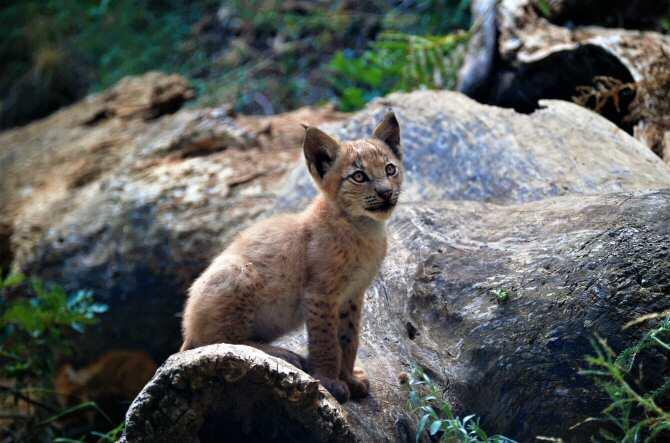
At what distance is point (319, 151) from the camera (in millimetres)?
4660

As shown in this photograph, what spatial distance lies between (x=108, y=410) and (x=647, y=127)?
559 centimetres

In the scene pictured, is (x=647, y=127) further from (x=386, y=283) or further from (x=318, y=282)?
(x=318, y=282)

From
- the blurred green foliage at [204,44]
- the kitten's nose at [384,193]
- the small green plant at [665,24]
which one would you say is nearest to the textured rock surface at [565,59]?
the small green plant at [665,24]

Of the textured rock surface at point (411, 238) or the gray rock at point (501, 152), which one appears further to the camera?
the gray rock at point (501, 152)

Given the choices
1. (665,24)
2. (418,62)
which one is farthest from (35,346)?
(665,24)

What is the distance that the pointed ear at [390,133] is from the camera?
188 inches

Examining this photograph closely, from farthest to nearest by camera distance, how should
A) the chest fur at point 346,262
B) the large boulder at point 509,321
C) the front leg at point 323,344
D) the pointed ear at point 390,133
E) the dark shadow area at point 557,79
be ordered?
the dark shadow area at point 557,79 → the pointed ear at point 390,133 → the chest fur at point 346,262 → the front leg at point 323,344 → the large boulder at point 509,321

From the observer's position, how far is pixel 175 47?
11891 millimetres

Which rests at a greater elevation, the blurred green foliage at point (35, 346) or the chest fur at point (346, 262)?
the chest fur at point (346, 262)

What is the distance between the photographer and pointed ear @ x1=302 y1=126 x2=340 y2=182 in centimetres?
457

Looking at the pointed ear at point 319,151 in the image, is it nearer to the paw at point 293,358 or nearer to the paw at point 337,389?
the paw at point 293,358

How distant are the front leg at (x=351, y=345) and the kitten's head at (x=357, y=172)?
1.81 feet

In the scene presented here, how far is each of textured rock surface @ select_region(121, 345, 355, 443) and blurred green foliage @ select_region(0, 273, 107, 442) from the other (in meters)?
2.76

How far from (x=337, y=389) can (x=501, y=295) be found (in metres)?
1.02
